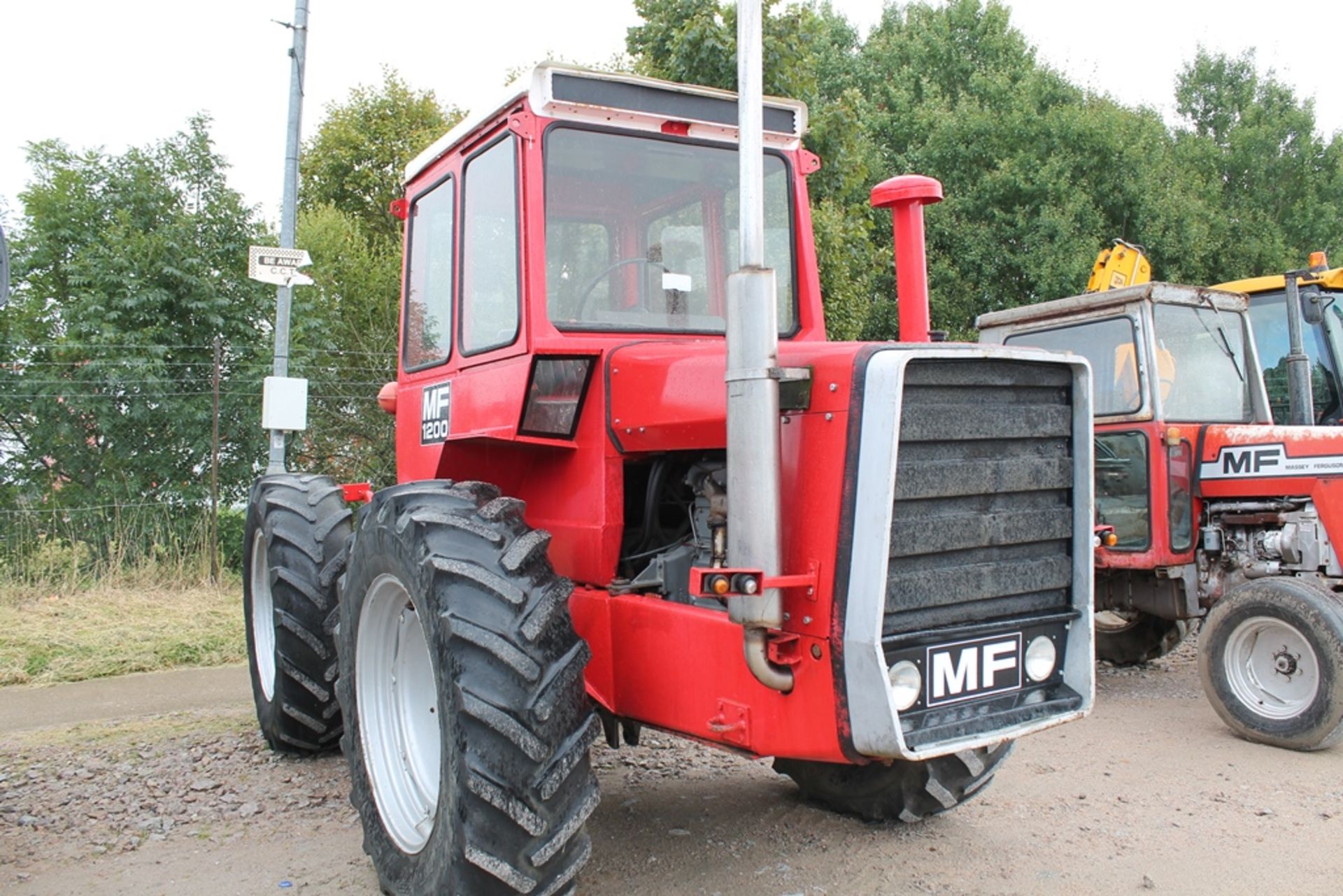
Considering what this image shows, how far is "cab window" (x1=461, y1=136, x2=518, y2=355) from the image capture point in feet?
12.5

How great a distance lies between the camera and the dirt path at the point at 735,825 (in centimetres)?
378

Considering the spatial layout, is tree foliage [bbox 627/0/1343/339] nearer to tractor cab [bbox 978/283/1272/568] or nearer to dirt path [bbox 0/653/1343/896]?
tractor cab [bbox 978/283/1272/568]

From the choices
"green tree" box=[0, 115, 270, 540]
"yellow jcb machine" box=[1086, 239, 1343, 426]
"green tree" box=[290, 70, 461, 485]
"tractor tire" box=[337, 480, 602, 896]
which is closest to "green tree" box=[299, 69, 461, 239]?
"green tree" box=[290, 70, 461, 485]

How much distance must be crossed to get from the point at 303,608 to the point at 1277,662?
15.4ft

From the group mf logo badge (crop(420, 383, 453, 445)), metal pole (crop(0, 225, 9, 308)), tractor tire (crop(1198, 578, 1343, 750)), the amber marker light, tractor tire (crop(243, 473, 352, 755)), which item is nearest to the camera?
metal pole (crop(0, 225, 9, 308))

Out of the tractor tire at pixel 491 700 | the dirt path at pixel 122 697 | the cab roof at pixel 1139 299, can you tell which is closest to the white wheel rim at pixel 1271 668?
the cab roof at pixel 1139 299

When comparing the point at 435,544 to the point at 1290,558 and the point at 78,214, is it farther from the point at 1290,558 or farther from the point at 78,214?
the point at 78,214

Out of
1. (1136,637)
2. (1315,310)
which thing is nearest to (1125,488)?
(1136,637)

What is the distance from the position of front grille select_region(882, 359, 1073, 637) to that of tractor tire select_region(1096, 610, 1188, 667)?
165 inches

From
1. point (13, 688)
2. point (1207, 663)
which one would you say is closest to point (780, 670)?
point (1207, 663)

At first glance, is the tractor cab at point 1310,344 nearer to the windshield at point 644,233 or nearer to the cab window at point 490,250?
the windshield at point 644,233

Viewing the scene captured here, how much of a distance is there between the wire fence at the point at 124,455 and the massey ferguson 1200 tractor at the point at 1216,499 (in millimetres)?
7133

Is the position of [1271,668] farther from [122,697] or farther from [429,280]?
[122,697]

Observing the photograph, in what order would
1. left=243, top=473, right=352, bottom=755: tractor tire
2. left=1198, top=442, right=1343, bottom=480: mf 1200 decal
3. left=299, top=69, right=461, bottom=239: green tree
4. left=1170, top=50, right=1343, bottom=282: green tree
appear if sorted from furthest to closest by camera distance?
left=299, top=69, right=461, bottom=239: green tree
left=1170, top=50, right=1343, bottom=282: green tree
left=1198, top=442, right=1343, bottom=480: mf 1200 decal
left=243, top=473, right=352, bottom=755: tractor tire
